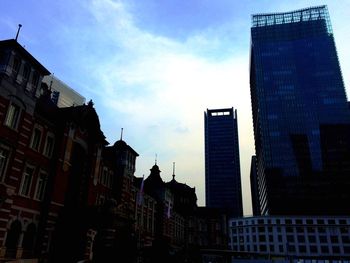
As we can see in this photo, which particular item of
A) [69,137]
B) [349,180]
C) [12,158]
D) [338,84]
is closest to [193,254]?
[69,137]

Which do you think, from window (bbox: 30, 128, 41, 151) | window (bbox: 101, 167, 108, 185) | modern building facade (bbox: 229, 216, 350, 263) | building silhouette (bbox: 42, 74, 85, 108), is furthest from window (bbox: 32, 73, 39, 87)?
modern building facade (bbox: 229, 216, 350, 263)

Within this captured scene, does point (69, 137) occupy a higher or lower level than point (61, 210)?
higher

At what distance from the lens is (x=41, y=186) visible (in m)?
24.5

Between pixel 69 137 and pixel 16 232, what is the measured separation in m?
8.54

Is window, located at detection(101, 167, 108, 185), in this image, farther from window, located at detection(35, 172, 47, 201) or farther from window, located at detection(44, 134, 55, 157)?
window, located at detection(35, 172, 47, 201)

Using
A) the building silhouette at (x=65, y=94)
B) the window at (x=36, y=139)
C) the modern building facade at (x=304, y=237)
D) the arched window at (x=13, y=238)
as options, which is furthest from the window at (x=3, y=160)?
the modern building facade at (x=304, y=237)

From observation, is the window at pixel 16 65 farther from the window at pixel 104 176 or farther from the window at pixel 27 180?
the window at pixel 104 176

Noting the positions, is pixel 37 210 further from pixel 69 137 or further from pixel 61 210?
pixel 69 137

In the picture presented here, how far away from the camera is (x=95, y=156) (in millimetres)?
30984

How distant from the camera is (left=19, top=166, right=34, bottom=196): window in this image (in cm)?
2259

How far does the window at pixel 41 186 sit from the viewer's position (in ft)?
78.5

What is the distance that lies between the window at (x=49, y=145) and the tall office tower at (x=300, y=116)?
128 m

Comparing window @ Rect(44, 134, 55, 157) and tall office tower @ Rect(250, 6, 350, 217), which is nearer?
window @ Rect(44, 134, 55, 157)

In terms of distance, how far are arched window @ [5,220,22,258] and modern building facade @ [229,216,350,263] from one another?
11657 centimetres
